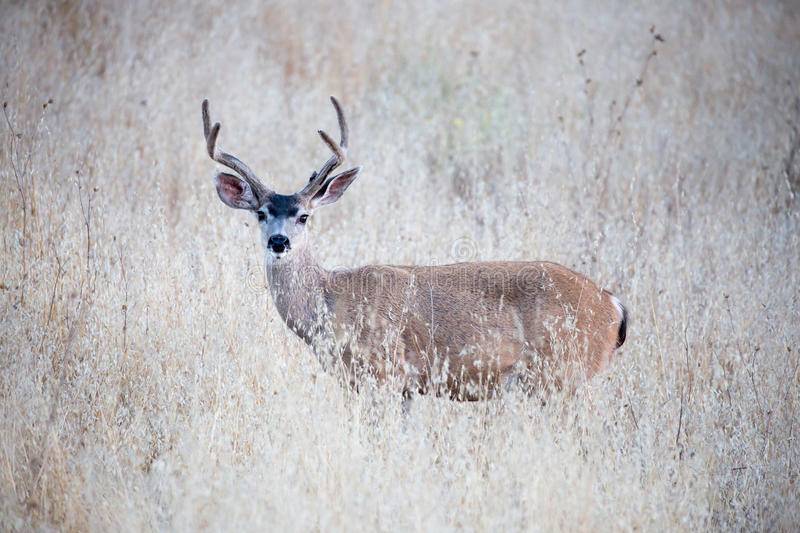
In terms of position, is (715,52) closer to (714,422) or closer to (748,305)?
(748,305)

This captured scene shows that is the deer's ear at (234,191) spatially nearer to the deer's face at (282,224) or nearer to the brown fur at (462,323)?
the deer's face at (282,224)

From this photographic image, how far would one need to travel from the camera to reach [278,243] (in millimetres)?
5566

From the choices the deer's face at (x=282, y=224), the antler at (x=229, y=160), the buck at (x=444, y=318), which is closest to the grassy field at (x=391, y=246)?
the buck at (x=444, y=318)

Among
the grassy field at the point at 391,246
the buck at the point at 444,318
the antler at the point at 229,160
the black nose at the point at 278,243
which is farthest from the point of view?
the antler at the point at 229,160

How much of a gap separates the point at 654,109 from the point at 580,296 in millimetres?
5709

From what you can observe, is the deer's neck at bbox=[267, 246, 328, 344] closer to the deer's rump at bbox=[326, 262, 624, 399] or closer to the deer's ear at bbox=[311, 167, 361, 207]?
the deer's rump at bbox=[326, 262, 624, 399]

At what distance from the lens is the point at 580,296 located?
552cm

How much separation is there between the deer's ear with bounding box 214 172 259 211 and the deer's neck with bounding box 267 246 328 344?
18.1 inches

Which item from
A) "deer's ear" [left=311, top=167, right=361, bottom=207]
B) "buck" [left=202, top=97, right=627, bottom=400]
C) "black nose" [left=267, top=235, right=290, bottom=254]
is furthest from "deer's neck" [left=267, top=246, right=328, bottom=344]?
"deer's ear" [left=311, top=167, right=361, bottom=207]

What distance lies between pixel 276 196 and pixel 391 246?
1.68 meters

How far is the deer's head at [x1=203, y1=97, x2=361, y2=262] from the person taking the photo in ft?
18.6

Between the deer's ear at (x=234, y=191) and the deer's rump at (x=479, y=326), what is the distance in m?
0.81

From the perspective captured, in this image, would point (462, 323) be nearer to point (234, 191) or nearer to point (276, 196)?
point (276, 196)

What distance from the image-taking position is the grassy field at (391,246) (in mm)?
4309
